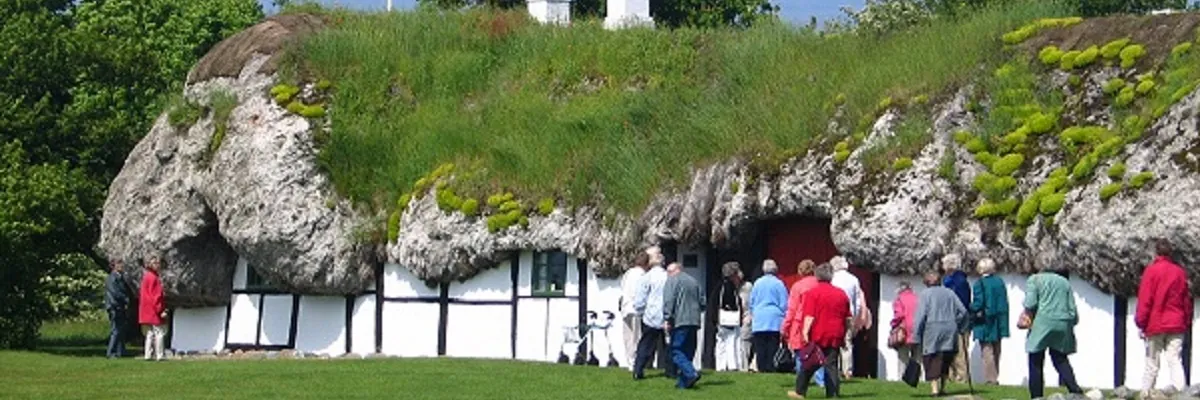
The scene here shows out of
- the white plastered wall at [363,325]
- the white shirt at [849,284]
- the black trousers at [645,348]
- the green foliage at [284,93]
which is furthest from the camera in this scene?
the green foliage at [284,93]

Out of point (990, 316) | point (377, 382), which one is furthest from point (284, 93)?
point (990, 316)

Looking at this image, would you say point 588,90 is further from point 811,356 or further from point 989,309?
point 811,356

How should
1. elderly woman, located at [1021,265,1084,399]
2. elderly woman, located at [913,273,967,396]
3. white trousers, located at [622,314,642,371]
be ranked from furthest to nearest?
white trousers, located at [622,314,642,371], elderly woman, located at [913,273,967,396], elderly woman, located at [1021,265,1084,399]

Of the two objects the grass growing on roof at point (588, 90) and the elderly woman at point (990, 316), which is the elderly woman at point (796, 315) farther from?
the grass growing on roof at point (588, 90)

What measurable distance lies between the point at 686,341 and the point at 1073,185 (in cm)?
602

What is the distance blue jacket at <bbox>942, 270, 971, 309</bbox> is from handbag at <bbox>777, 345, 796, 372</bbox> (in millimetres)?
3084

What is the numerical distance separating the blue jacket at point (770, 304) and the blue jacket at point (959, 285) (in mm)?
2000

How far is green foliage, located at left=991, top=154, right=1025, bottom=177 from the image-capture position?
31734mm

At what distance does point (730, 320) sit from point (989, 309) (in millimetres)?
4495

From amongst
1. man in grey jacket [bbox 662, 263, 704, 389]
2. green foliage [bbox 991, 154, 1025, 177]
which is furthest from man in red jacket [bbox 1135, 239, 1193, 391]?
green foliage [bbox 991, 154, 1025, 177]

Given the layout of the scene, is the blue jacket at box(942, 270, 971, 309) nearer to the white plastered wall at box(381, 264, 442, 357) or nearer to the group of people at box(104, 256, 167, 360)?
the white plastered wall at box(381, 264, 442, 357)

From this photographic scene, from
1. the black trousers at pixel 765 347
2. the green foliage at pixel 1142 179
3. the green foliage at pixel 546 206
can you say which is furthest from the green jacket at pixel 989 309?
the green foliage at pixel 546 206

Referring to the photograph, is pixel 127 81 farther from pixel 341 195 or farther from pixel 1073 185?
pixel 1073 185

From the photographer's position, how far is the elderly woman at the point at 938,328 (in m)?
26.3
